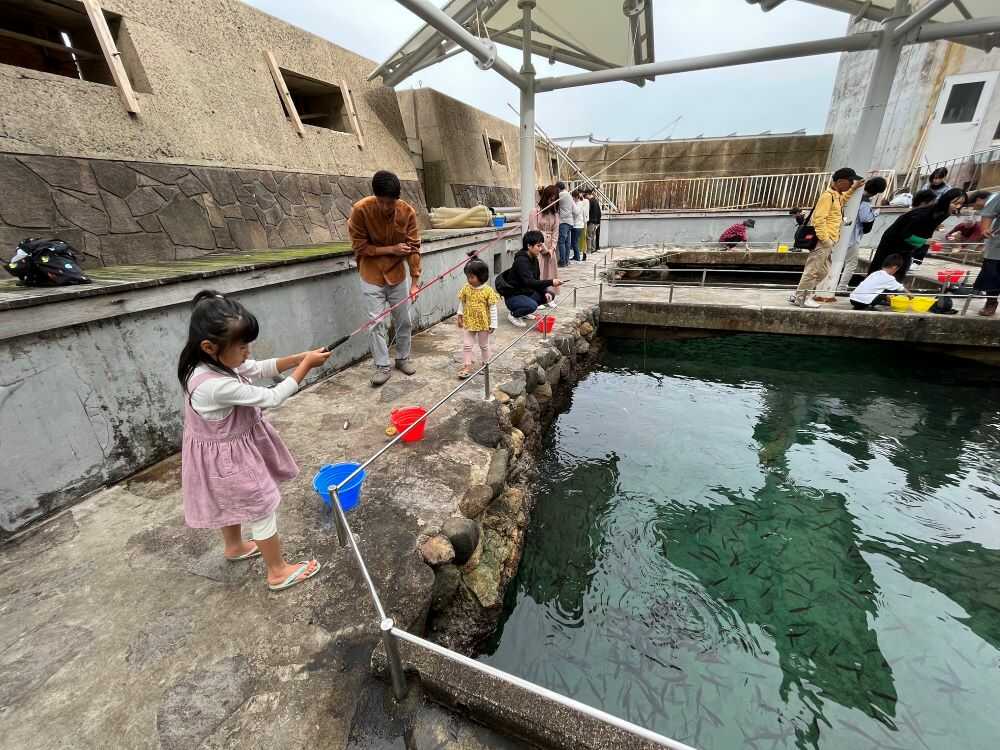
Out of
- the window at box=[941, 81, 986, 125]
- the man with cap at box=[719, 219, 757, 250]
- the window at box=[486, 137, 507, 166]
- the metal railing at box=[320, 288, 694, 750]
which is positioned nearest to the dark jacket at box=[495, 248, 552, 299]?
the metal railing at box=[320, 288, 694, 750]

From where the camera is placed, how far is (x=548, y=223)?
827 cm

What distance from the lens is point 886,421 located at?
5.63 m

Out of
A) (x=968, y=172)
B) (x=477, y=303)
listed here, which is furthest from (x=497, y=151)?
(x=968, y=172)

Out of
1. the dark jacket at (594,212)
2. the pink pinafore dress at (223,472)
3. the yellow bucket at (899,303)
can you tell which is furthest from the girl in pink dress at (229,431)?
the dark jacket at (594,212)

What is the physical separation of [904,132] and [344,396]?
981 inches

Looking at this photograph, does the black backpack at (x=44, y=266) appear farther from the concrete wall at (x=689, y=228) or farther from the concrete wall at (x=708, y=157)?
the concrete wall at (x=708, y=157)

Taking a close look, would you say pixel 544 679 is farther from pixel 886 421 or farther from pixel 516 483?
pixel 886 421

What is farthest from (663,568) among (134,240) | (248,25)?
(248,25)

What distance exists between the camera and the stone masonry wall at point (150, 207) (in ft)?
12.6

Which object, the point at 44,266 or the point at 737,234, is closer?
the point at 44,266

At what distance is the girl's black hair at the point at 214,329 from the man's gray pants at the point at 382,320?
2406 millimetres

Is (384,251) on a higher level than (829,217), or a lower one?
higher

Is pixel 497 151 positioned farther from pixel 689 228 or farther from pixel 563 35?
pixel 689 228

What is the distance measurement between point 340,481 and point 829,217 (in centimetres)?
791
